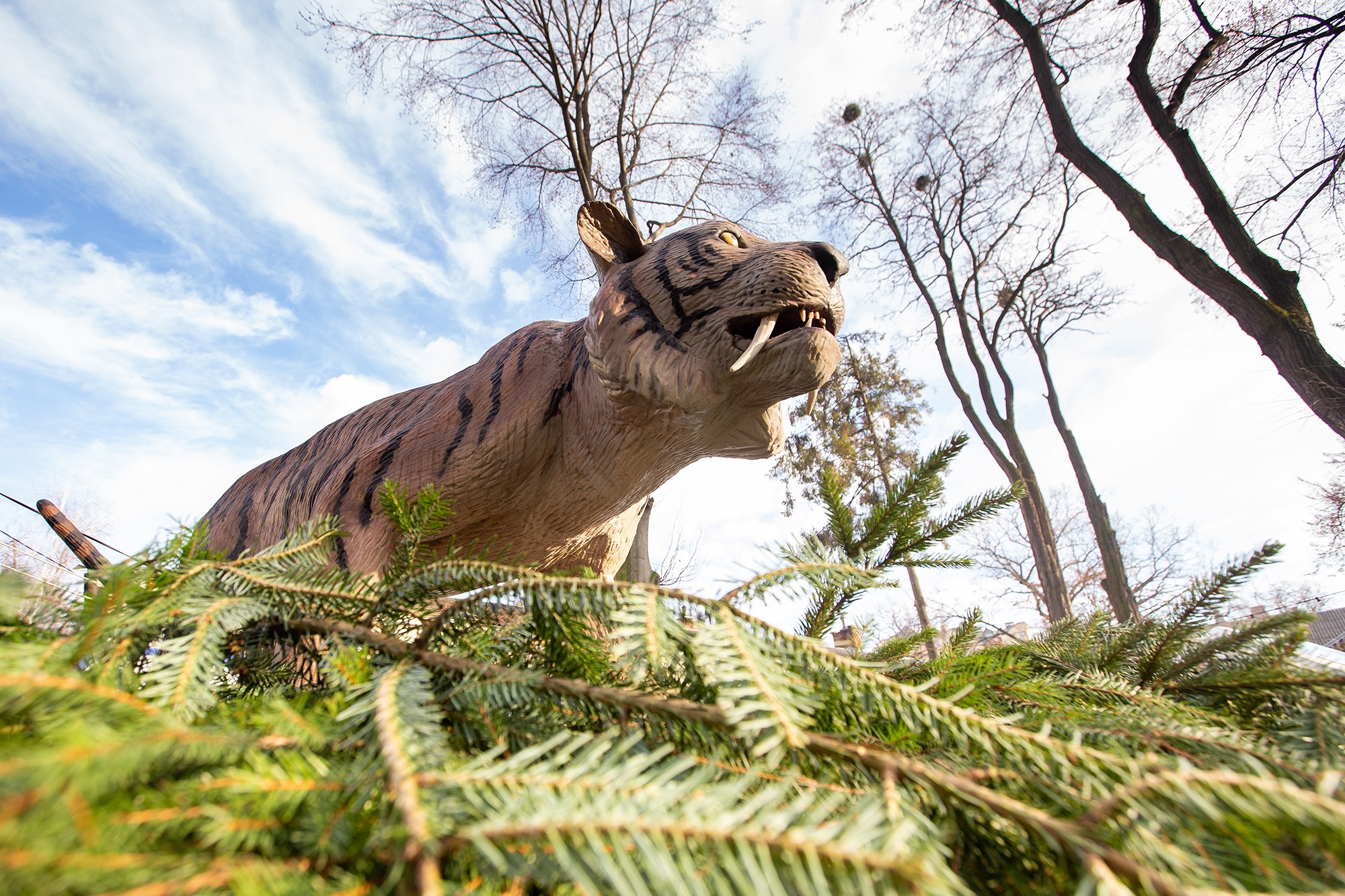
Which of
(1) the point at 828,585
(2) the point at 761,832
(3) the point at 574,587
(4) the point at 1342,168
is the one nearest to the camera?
(2) the point at 761,832

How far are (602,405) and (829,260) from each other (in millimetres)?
564

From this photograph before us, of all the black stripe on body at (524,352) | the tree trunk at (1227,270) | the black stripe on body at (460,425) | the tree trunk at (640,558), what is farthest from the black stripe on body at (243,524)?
the tree trunk at (1227,270)

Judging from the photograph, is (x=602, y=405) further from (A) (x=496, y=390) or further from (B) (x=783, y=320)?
(B) (x=783, y=320)

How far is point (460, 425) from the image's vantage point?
1505 millimetres

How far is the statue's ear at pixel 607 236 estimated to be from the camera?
151 cm

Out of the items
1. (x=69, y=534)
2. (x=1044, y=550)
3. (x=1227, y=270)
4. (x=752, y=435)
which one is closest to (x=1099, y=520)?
(x=1044, y=550)

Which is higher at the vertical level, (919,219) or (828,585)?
(919,219)

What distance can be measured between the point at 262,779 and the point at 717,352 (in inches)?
41.0

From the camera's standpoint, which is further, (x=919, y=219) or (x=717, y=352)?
(x=919, y=219)

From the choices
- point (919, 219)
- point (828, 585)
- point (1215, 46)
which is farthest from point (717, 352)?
point (919, 219)

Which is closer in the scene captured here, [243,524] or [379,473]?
[379,473]

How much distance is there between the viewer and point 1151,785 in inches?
11.0

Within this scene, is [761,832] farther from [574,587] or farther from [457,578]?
[457,578]

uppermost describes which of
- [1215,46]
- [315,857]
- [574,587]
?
[1215,46]
